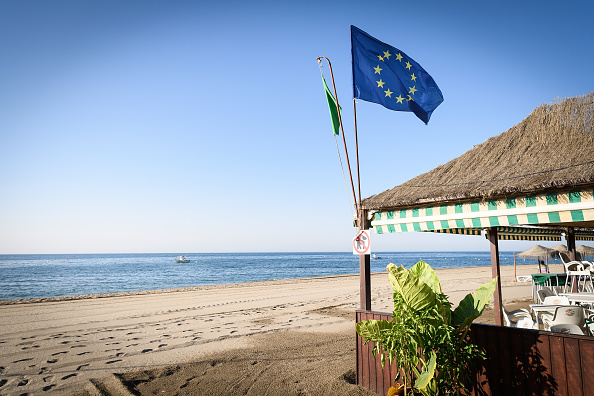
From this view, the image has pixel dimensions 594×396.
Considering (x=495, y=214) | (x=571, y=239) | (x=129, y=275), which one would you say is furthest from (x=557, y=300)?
(x=129, y=275)

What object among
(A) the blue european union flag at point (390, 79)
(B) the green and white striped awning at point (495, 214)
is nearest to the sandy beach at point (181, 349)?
(B) the green and white striped awning at point (495, 214)

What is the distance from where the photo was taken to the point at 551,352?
3.43 metres

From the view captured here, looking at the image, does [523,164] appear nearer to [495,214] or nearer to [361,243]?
[495,214]

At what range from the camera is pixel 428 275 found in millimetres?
3805

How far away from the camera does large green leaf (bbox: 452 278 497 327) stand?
354 cm

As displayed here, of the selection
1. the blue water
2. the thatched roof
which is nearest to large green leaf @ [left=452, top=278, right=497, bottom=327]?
the thatched roof

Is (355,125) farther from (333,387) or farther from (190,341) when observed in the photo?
(190,341)

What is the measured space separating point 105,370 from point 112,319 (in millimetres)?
5777

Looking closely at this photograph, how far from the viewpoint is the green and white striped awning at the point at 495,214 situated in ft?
12.0

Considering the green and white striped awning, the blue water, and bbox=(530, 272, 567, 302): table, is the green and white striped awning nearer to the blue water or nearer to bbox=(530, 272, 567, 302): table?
bbox=(530, 272, 567, 302): table

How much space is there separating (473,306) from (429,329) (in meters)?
0.61

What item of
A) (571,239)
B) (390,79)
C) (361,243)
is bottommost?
(571,239)

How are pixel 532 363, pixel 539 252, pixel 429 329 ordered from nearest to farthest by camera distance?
pixel 429 329
pixel 532 363
pixel 539 252

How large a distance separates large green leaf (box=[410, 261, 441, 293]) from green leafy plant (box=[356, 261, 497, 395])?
0.01 m
